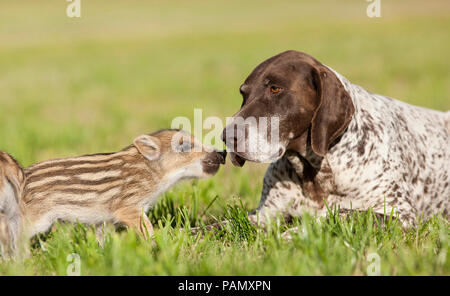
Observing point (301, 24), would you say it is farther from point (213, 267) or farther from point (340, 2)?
point (213, 267)

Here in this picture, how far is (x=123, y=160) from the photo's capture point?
587cm

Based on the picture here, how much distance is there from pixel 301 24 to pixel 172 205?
3016cm

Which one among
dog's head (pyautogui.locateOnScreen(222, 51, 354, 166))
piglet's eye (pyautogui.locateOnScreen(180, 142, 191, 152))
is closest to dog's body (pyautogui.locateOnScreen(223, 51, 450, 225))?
dog's head (pyautogui.locateOnScreen(222, 51, 354, 166))

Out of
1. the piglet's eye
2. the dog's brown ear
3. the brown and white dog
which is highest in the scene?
the dog's brown ear

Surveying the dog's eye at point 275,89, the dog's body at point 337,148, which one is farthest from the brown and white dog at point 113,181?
the dog's eye at point 275,89

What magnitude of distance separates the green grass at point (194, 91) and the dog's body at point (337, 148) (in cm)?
40

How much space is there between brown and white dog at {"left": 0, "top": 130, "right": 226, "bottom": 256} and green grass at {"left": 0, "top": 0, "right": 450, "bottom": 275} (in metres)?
0.24

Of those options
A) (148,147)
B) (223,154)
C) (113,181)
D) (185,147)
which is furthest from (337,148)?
(113,181)

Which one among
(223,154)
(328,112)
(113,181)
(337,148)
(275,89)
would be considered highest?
(275,89)

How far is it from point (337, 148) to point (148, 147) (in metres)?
1.86

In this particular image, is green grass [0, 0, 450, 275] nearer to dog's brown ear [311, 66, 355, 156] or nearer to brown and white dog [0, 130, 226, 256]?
brown and white dog [0, 130, 226, 256]

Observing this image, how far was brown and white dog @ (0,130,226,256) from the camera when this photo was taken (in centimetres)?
538

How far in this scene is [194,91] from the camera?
683 inches

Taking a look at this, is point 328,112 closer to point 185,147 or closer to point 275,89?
point 275,89
